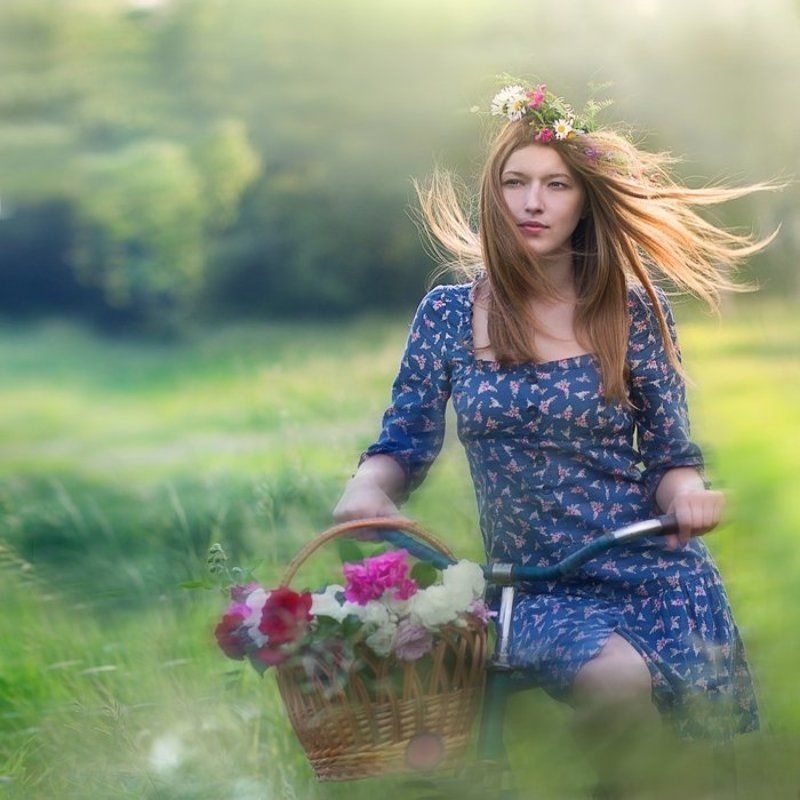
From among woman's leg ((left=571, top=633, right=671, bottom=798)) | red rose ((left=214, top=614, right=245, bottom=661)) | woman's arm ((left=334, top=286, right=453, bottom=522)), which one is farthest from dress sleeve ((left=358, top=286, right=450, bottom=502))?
woman's leg ((left=571, top=633, right=671, bottom=798))

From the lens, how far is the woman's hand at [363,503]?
7.22ft

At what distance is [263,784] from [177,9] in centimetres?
522

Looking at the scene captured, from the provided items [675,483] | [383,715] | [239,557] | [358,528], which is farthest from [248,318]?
[383,715]

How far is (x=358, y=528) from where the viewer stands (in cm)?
204

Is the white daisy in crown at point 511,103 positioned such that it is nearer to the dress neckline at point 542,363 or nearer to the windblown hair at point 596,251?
the windblown hair at point 596,251

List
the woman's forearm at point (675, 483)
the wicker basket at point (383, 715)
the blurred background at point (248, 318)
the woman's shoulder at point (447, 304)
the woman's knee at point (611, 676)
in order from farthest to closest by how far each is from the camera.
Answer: the blurred background at point (248, 318), the woman's shoulder at point (447, 304), the woman's forearm at point (675, 483), the woman's knee at point (611, 676), the wicker basket at point (383, 715)

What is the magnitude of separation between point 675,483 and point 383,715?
0.73m

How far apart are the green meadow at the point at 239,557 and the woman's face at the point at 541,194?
46cm

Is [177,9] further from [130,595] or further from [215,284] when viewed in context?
[130,595]

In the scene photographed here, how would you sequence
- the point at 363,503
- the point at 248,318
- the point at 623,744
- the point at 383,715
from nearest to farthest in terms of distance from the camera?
the point at 623,744 → the point at 383,715 → the point at 363,503 → the point at 248,318

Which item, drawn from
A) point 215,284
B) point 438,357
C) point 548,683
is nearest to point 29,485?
point 215,284

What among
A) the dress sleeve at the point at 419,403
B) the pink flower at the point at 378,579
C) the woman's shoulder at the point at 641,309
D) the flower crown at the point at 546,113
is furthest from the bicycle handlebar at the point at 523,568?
the flower crown at the point at 546,113

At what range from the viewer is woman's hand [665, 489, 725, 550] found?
208 centimetres

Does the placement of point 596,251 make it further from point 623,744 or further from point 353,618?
point 623,744
